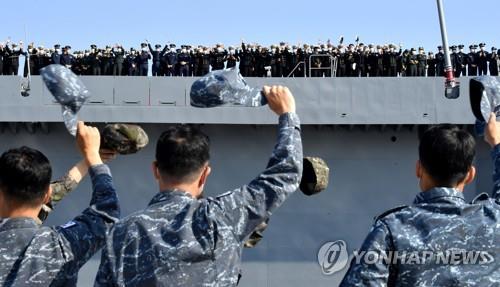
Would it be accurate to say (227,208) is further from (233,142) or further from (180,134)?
(233,142)

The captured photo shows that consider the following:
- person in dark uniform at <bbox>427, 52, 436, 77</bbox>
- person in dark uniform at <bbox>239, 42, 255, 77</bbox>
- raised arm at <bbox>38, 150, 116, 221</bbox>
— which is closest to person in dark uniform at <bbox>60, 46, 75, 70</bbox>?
person in dark uniform at <bbox>239, 42, 255, 77</bbox>

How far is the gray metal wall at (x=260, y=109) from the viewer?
13.0m

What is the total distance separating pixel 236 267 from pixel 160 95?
10.8 metres

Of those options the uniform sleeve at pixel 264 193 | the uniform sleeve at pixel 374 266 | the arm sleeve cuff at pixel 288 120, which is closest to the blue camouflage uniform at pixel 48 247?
the uniform sleeve at pixel 264 193

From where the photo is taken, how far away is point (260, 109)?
42.4ft

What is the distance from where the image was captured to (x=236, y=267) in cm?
260

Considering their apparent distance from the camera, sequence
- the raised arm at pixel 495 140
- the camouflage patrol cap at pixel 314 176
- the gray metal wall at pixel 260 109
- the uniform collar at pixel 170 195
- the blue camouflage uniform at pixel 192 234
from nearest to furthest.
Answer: the blue camouflage uniform at pixel 192 234 < the uniform collar at pixel 170 195 < the raised arm at pixel 495 140 < the camouflage patrol cap at pixel 314 176 < the gray metal wall at pixel 260 109

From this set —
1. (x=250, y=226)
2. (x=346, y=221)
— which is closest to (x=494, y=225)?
(x=250, y=226)

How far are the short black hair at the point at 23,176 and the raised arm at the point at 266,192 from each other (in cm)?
72

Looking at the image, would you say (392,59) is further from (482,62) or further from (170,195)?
(170,195)

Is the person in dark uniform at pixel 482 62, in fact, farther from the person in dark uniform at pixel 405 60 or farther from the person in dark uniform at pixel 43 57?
the person in dark uniform at pixel 43 57

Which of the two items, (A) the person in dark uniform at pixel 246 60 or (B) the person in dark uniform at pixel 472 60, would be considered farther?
(B) the person in dark uniform at pixel 472 60

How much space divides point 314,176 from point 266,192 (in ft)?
1.53

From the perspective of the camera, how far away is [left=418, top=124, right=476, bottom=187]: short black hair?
→ 8.38 feet
